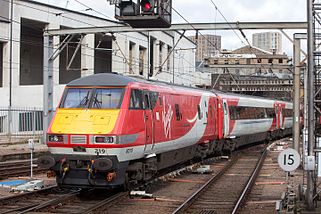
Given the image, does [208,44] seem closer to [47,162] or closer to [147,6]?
[147,6]

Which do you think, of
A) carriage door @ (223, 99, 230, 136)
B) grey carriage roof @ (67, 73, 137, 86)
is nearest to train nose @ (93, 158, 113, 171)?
grey carriage roof @ (67, 73, 137, 86)

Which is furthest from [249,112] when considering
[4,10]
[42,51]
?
[42,51]

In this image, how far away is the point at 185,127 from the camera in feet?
51.3

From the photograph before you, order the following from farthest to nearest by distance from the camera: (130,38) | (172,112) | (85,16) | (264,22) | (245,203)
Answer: (130,38) < (85,16) < (264,22) < (172,112) < (245,203)

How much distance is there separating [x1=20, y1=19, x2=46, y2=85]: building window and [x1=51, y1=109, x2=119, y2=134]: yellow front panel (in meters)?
30.0

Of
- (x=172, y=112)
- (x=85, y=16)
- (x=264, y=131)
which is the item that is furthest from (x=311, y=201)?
(x=85, y=16)

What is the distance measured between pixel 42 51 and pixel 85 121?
34969 millimetres

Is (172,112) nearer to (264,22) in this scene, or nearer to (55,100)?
(264,22)

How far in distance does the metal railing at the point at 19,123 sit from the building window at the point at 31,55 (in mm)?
8850

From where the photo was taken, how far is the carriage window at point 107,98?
11.5m

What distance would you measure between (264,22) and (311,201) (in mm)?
9196

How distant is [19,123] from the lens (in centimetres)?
3219

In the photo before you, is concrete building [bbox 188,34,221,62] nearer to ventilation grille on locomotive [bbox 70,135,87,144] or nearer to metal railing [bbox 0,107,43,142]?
ventilation grille on locomotive [bbox 70,135,87,144]

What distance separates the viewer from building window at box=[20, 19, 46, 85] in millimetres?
41719
